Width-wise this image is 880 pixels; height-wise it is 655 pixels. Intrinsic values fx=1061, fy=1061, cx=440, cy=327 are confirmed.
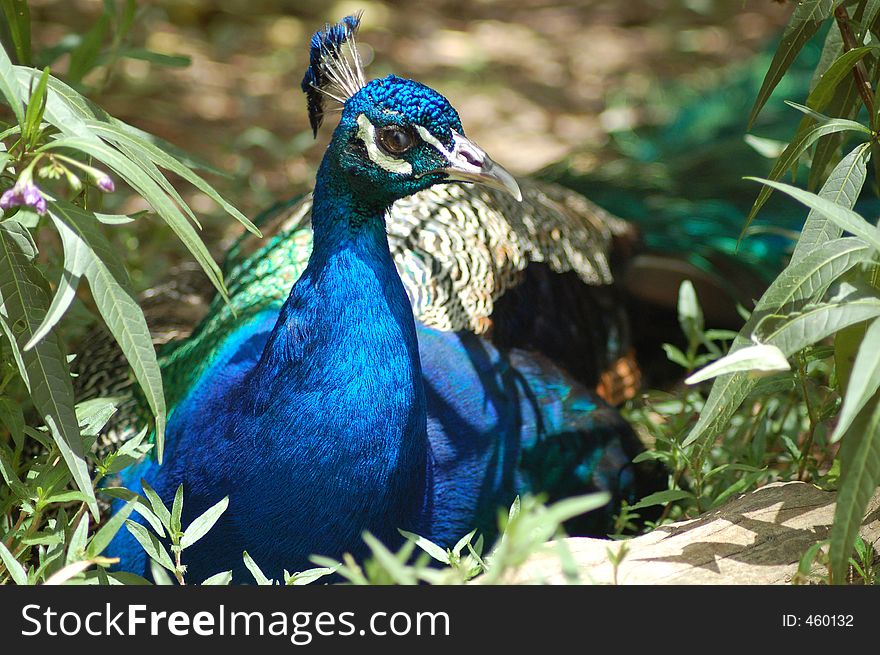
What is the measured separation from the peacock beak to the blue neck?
0.16m

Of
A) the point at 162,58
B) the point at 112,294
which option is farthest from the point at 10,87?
the point at 162,58

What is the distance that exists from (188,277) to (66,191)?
404 mm

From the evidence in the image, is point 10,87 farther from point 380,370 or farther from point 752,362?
point 752,362

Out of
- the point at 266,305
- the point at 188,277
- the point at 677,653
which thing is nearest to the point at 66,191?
the point at 188,277

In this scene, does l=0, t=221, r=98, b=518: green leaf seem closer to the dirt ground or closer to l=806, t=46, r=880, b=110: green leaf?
l=806, t=46, r=880, b=110: green leaf

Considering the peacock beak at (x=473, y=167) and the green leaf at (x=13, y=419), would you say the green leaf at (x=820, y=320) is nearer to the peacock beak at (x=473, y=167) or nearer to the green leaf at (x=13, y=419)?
the peacock beak at (x=473, y=167)

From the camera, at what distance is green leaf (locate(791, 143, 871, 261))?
1.51 metres

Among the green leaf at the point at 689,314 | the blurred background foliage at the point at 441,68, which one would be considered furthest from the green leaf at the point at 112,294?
→ the blurred background foliage at the point at 441,68

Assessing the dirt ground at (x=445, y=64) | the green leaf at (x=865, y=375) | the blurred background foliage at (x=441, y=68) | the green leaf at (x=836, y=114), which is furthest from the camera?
the dirt ground at (x=445, y=64)

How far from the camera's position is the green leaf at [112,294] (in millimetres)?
1322

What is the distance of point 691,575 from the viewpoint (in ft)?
4.83

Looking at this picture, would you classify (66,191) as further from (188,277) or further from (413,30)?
(413,30)

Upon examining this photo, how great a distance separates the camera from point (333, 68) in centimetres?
182

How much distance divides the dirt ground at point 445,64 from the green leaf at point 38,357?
7.37 ft
